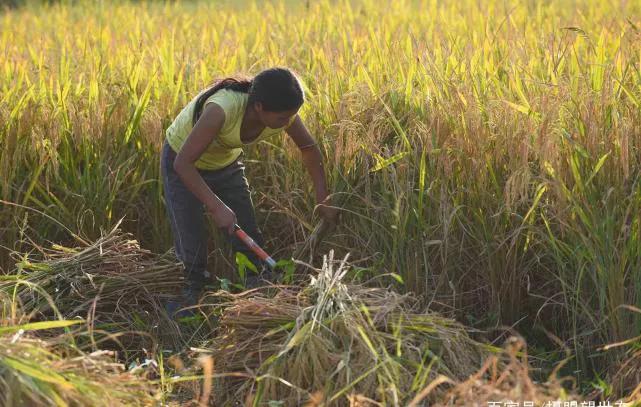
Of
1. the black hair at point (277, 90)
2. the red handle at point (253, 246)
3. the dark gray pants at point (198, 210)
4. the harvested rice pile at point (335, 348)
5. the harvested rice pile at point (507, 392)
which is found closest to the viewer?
the harvested rice pile at point (507, 392)

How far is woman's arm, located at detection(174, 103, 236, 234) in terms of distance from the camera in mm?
3016

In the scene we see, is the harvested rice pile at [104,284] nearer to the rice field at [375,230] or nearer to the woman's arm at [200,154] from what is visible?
the rice field at [375,230]

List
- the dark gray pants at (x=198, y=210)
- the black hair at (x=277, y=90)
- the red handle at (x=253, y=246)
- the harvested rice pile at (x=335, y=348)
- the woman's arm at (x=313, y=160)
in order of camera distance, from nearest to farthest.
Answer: the harvested rice pile at (x=335, y=348) < the black hair at (x=277, y=90) < the red handle at (x=253, y=246) < the woman's arm at (x=313, y=160) < the dark gray pants at (x=198, y=210)

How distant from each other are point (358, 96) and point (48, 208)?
1145 mm

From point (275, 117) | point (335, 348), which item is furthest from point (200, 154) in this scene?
point (335, 348)

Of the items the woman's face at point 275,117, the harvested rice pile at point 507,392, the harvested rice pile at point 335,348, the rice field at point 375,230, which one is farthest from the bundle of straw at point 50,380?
the woman's face at point 275,117

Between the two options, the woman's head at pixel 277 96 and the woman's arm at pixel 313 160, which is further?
the woman's arm at pixel 313 160

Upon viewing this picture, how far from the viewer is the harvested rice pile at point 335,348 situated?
2.42m

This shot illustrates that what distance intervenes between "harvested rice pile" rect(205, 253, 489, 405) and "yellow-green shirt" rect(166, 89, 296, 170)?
26.0 inches

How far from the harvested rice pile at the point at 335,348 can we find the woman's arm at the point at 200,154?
16.2 inches

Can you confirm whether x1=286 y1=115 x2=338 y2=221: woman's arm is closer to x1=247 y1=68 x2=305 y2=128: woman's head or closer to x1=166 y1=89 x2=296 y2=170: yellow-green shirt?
x1=166 y1=89 x2=296 y2=170: yellow-green shirt

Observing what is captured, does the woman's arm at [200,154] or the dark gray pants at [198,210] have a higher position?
the woman's arm at [200,154]

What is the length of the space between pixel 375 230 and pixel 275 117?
1.60 feet

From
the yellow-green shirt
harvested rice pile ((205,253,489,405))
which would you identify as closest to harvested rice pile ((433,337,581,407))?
harvested rice pile ((205,253,489,405))
